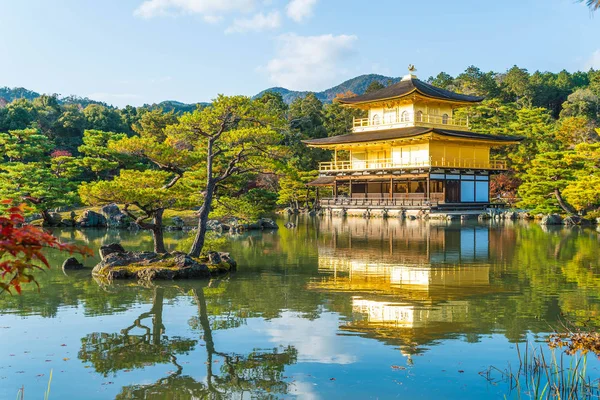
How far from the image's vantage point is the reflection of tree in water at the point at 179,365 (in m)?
5.77

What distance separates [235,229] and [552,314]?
720 inches

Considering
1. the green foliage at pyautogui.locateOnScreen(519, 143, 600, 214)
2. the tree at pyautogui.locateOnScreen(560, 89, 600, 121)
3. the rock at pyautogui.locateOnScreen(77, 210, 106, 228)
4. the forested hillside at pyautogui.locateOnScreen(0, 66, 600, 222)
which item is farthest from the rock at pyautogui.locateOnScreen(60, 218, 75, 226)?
the tree at pyautogui.locateOnScreen(560, 89, 600, 121)

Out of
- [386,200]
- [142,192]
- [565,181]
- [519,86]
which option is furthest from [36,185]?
[519,86]

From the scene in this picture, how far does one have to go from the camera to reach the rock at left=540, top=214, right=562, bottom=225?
1150 inches

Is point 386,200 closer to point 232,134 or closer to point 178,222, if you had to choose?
point 178,222

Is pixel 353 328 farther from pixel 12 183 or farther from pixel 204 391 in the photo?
pixel 12 183

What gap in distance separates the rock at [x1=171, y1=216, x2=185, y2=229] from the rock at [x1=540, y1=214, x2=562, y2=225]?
58.2ft

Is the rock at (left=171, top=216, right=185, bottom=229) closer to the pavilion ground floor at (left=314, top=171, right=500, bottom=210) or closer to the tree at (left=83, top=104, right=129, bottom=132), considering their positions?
the pavilion ground floor at (left=314, top=171, right=500, bottom=210)

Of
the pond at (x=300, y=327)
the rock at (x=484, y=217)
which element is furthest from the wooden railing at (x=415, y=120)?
the pond at (x=300, y=327)

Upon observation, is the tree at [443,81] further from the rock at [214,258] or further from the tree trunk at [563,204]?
the rock at [214,258]

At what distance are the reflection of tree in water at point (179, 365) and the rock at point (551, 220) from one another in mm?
24358

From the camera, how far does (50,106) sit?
166ft

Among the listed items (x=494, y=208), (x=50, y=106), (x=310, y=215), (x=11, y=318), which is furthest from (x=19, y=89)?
(x=11, y=318)

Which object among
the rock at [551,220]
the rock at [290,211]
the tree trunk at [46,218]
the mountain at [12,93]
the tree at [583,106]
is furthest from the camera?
the mountain at [12,93]
